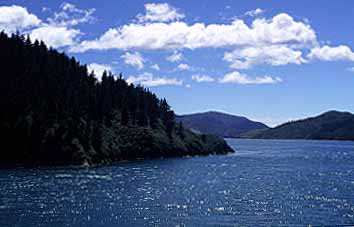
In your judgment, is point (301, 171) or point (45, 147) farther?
point (45, 147)

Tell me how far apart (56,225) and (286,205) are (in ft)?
124

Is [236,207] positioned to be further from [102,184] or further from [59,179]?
[59,179]

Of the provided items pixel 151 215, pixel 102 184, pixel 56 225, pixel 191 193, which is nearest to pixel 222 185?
pixel 191 193

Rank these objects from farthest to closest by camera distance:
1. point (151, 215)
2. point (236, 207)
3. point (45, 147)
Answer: point (45, 147)
point (236, 207)
point (151, 215)

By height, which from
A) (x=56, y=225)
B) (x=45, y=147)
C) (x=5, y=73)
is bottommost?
(x=56, y=225)

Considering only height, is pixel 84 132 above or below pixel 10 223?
above

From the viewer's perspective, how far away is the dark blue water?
74750 millimetres

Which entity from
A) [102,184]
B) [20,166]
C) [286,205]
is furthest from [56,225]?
[20,166]

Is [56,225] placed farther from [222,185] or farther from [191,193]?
[222,185]

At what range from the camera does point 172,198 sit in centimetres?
9744

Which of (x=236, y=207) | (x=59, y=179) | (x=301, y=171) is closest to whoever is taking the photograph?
(x=236, y=207)

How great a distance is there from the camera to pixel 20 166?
162 metres

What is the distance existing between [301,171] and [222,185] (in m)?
48.7

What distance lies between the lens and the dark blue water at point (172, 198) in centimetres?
7475
